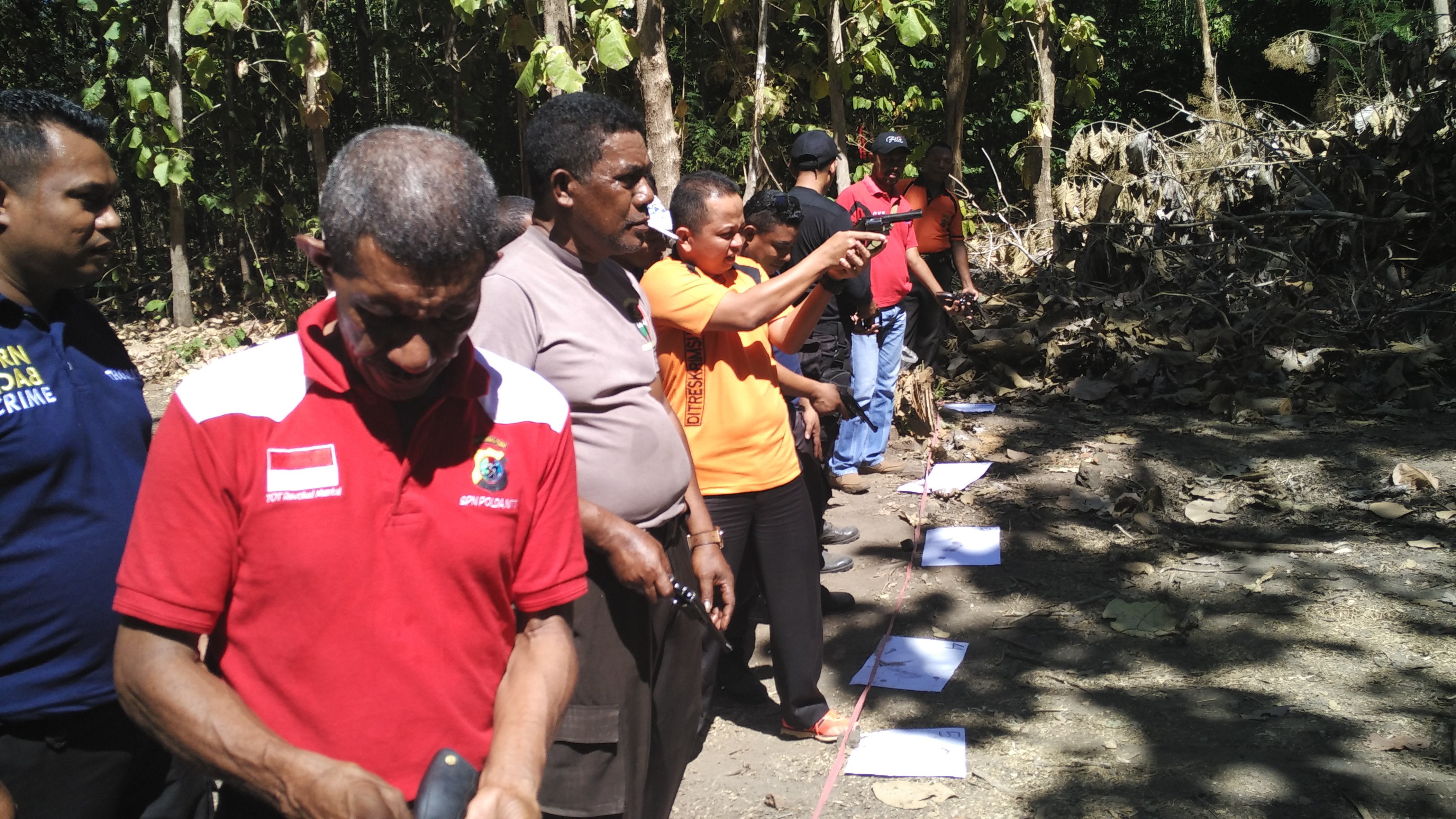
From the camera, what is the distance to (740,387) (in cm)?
350

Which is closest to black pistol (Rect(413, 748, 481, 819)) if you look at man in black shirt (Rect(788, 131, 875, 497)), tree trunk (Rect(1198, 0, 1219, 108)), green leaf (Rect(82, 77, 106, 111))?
man in black shirt (Rect(788, 131, 875, 497))

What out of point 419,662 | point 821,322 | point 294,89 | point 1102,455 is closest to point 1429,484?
point 1102,455

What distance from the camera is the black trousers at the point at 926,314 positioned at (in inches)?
289

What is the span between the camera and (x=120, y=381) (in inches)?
89.0

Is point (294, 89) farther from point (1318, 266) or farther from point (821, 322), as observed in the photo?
point (1318, 266)

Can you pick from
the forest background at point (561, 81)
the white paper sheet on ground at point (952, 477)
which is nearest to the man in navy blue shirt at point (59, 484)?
the forest background at point (561, 81)

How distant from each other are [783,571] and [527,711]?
2.11m

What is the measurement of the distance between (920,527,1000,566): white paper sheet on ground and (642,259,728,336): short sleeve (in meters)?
2.77

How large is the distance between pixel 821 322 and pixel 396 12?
14.9 metres

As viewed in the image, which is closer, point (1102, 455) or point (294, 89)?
point (1102, 455)

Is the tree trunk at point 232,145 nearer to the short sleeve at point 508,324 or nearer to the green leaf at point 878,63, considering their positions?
the green leaf at point 878,63

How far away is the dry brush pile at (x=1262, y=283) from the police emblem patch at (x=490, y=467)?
7012 mm

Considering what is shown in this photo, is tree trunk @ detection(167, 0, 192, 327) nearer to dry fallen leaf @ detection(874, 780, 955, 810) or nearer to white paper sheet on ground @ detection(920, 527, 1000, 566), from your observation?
white paper sheet on ground @ detection(920, 527, 1000, 566)

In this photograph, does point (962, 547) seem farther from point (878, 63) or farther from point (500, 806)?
point (500, 806)
